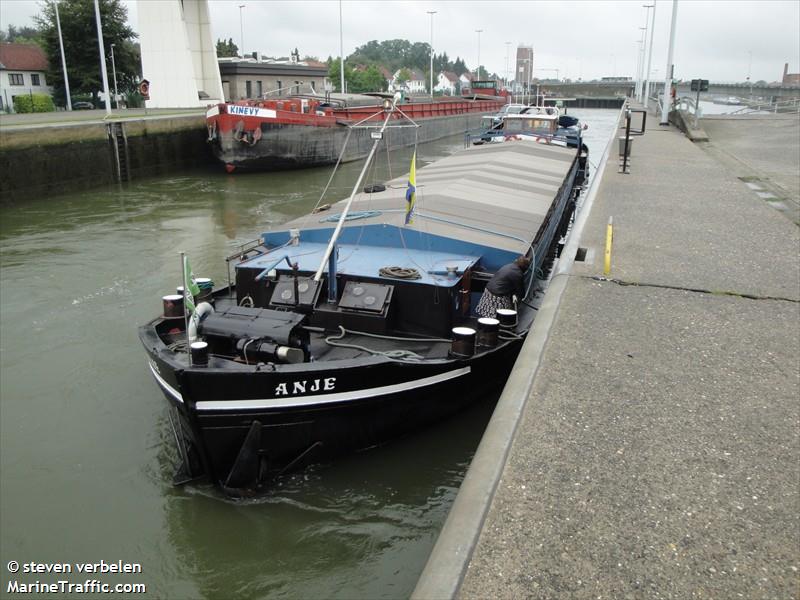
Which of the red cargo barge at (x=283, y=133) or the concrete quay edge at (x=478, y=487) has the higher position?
the red cargo barge at (x=283, y=133)

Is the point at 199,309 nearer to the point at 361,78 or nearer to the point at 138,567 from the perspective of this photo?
the point at 138,567

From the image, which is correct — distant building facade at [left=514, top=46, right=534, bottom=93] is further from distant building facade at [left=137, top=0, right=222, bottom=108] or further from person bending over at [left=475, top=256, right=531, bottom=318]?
person bending over at [left=475, top=256, right=531, bottom=318]

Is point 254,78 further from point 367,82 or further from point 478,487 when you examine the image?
point 367,82

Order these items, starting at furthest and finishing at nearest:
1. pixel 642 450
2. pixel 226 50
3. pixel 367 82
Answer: pixel 367 82, pixel 226 50, pixel 642 450

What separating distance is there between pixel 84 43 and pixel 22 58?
1439cm

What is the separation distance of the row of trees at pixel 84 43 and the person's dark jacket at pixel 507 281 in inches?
1945

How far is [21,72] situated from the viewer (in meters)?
57.6

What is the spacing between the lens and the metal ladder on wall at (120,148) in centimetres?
2794

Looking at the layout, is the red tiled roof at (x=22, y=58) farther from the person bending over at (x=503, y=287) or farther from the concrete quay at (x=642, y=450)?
the concrete quay at (x=642, y=450)

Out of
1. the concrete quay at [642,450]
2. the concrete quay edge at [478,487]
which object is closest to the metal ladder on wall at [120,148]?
the concrete quay at [642,450]

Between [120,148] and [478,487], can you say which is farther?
A: [120,148]

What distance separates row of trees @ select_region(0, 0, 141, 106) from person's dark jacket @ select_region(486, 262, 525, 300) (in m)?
49.4

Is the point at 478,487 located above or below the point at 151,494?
above

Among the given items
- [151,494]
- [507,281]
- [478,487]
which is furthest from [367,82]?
[478,487]
